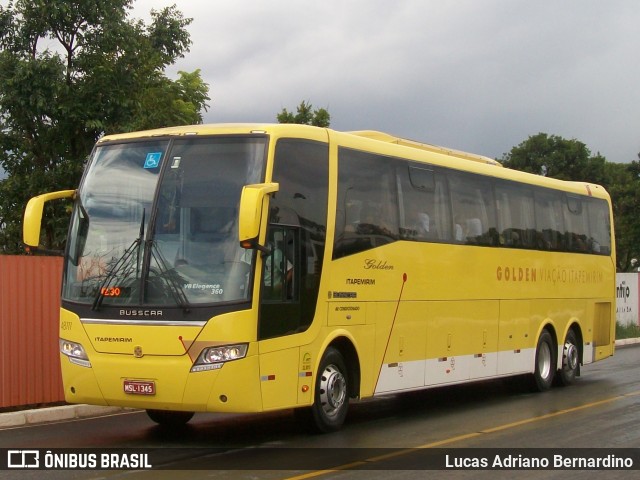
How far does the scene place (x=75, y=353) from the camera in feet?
35.7

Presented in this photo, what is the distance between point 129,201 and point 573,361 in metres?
10.5

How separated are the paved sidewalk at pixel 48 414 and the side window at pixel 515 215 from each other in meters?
6.93

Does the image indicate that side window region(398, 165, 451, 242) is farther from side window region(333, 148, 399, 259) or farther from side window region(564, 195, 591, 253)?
side window region(564, 195, 591, 253)

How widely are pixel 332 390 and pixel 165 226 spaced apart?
294cm

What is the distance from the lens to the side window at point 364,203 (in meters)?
12.0

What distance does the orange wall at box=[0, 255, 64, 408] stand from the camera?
13.5 metres

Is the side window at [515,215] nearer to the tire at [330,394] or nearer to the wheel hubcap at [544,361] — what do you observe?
the wheel hubcap at [544,361]

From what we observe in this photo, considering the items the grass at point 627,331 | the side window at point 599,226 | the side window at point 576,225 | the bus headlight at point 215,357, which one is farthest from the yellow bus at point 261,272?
the grass at point 627,331

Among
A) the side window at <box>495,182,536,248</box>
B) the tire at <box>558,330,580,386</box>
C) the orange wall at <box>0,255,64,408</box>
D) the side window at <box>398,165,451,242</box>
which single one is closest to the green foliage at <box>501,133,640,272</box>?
the tire at <box>558,330,580,386</box>

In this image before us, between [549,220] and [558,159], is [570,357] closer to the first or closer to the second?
[549,220]

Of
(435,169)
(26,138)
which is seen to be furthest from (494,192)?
(26,138)

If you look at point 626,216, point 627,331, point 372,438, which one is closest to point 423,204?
point 372,438

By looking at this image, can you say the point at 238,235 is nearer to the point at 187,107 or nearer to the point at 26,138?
the point at 26,138

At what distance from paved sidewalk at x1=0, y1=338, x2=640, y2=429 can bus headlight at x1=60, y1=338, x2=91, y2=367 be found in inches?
90.3
